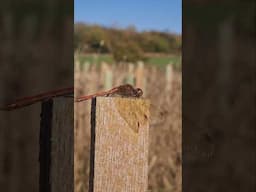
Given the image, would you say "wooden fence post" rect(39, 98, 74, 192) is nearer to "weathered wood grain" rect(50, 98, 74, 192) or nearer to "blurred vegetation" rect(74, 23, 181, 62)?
"weathered wood grain" rect(50, 98, 74, 192)

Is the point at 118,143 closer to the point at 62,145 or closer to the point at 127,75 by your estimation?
the point at 62,145

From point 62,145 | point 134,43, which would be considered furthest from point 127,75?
point 62,145

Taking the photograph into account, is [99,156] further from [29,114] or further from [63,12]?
[63,12]

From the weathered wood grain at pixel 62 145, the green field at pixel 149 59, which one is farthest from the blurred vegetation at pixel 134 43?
the weathered wood grain at pixel 62 145

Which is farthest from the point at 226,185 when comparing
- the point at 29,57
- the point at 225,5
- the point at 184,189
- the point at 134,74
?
the point at 134,74

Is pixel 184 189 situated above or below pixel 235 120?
below

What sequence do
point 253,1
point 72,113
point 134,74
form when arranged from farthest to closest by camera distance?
1. point 134,74
2. point 72,113
3. point 253,1

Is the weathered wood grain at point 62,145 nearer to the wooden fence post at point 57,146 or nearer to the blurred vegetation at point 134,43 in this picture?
the wooden fence post at point 57,146
